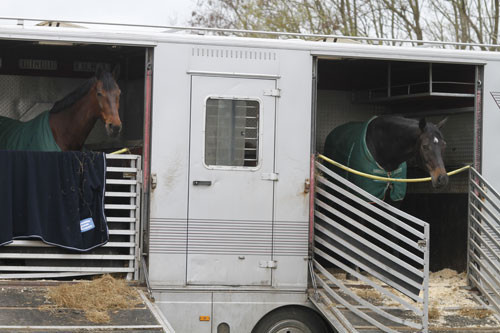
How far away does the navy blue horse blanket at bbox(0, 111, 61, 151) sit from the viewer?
857 cm

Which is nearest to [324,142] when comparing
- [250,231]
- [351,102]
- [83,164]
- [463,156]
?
[351,102]

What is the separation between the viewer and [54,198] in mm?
7371

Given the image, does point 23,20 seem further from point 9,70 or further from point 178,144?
point 9,70

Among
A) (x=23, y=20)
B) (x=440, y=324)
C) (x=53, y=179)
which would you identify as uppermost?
(x=23, y=20)

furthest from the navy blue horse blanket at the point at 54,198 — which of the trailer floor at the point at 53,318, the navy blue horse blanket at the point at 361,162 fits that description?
the navy blue horse blanket at the point at 361,162

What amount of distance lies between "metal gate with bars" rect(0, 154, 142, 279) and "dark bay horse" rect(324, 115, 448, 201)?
8.53 ft

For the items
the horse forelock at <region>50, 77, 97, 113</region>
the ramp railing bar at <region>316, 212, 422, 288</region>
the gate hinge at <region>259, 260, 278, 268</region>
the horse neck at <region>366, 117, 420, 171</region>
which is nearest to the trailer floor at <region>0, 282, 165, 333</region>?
the gate hinge at <region>259, 260, 278, 268</region>

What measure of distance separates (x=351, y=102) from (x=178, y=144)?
354 centimetres

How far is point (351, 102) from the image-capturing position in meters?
10.5

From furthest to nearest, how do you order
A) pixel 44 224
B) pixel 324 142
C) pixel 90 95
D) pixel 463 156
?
pixel 324 142 < pixel 463 156 < pixel 90 95 < pixel 44 224

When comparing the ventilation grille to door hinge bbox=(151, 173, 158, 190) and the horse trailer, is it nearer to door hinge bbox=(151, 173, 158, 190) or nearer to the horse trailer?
the horse trailer

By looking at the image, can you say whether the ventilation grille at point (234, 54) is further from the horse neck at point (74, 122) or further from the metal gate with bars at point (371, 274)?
the horse neck at point (74, 122)

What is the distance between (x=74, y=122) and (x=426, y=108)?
428 centimetres

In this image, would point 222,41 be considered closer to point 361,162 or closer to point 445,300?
point 361,162
